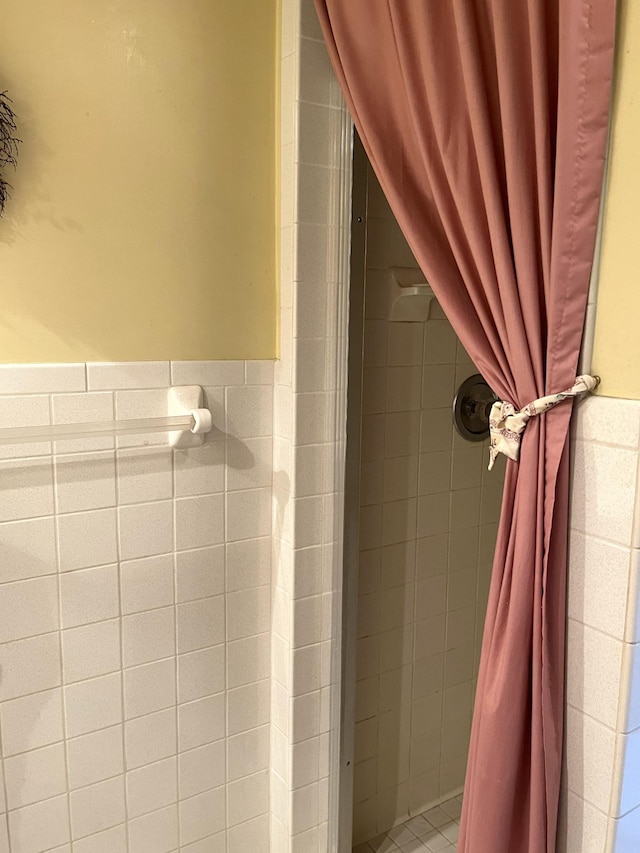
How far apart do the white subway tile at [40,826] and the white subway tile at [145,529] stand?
0.50 m

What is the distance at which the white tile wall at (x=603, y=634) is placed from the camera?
0.94 metres

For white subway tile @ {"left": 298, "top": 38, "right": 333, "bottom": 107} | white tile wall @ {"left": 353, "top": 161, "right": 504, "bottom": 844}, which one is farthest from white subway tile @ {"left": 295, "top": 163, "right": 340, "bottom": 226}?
white tile wall @ {"left": 353, "top": 161, "right": 504, "bottom": 844}

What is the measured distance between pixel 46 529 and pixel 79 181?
25.3 inches

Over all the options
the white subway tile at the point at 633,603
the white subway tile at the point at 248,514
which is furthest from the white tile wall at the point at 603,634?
the white subway tile at the point at 248,514

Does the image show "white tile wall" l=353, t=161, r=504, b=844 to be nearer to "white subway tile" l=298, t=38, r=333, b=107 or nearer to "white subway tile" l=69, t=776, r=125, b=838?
"white subway tile" l=298, t=38, r=333, b=107

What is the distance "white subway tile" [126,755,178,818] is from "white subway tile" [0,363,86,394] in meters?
0.82

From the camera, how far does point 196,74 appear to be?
1344 mm

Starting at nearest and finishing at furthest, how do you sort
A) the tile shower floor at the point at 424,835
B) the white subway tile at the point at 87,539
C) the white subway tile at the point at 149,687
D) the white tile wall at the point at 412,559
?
the white subway tile at the point at 87,539 → the white subway tile at the point at 149,687 → the white tile wall at the point at 412,559 → the tile shower floor at the point at 424,835

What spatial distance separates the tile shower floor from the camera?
6.19 feet

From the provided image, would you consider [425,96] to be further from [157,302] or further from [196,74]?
[157,302]

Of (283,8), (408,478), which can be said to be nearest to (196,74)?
(283,8)

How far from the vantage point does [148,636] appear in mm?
1431

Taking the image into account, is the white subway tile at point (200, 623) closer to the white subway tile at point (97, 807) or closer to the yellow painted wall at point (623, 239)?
the white subway tile at point (97, 807)

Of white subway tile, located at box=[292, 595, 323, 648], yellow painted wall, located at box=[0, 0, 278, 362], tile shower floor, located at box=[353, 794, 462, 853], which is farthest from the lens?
tile shower floor, located at box=[353, 794, 462, 853]
